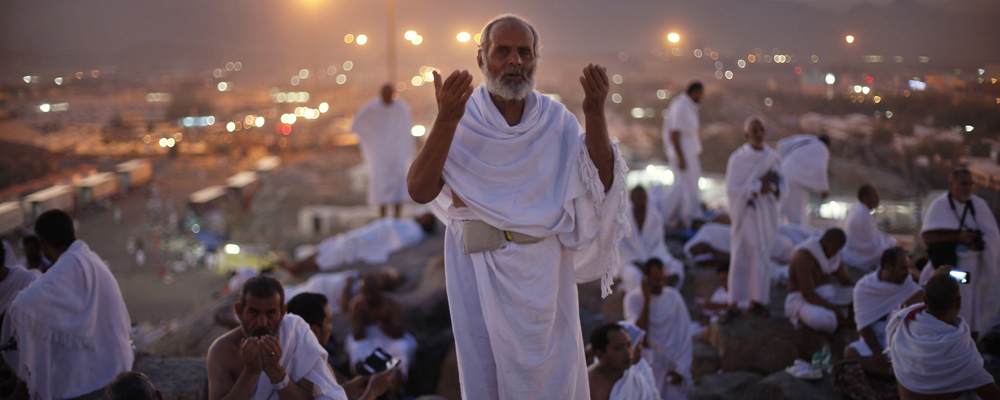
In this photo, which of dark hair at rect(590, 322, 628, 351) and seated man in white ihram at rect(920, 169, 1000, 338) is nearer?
dark hair at rect(590, 322, 628, 351)

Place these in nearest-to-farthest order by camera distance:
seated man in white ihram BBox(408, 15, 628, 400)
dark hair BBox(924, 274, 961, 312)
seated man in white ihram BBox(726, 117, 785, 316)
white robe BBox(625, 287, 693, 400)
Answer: seated man in white ihram BBox(408, 15, 628, 400) < dark hair BBox(924, 274, 961, 312) < white robe BBox(625, 287, 693, 400) < seated man in white ihram BBox(726, 117, 785, 316)

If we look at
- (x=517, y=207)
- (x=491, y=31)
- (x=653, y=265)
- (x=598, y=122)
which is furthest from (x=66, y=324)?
(x=653, y=265)

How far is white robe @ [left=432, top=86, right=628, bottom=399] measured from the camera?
2215mm

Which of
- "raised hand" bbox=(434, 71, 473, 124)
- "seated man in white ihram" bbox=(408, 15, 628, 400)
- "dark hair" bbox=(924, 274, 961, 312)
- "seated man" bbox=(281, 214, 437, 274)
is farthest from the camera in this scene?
"seated man" bbox=(281, 214, 437, 274)

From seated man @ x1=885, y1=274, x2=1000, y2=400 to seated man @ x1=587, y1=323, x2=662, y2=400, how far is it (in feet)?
4.41

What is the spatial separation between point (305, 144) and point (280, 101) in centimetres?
196

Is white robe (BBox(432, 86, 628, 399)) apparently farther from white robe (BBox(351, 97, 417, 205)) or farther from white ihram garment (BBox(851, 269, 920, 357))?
white robe (BBox(351, 97, 417, 205))

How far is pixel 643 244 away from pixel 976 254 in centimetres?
276

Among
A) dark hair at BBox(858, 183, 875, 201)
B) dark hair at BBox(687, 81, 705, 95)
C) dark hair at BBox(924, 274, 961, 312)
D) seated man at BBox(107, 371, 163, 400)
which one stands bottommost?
seated man at BBox(107, 371, 163, 400)

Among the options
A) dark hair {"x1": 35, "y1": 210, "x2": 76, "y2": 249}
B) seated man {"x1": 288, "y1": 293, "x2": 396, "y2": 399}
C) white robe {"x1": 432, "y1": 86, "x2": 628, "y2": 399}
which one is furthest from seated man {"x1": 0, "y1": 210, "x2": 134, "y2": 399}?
white robe {"x1": 432, "y1": 86, "x2": 628, "y2": 399}

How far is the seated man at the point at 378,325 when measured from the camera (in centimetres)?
511

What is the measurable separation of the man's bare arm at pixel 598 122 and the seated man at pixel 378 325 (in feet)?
11.0

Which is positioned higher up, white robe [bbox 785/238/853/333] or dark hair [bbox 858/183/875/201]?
dark hair [bbox 858/183/875/201]

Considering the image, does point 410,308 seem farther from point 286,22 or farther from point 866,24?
point 286,22
